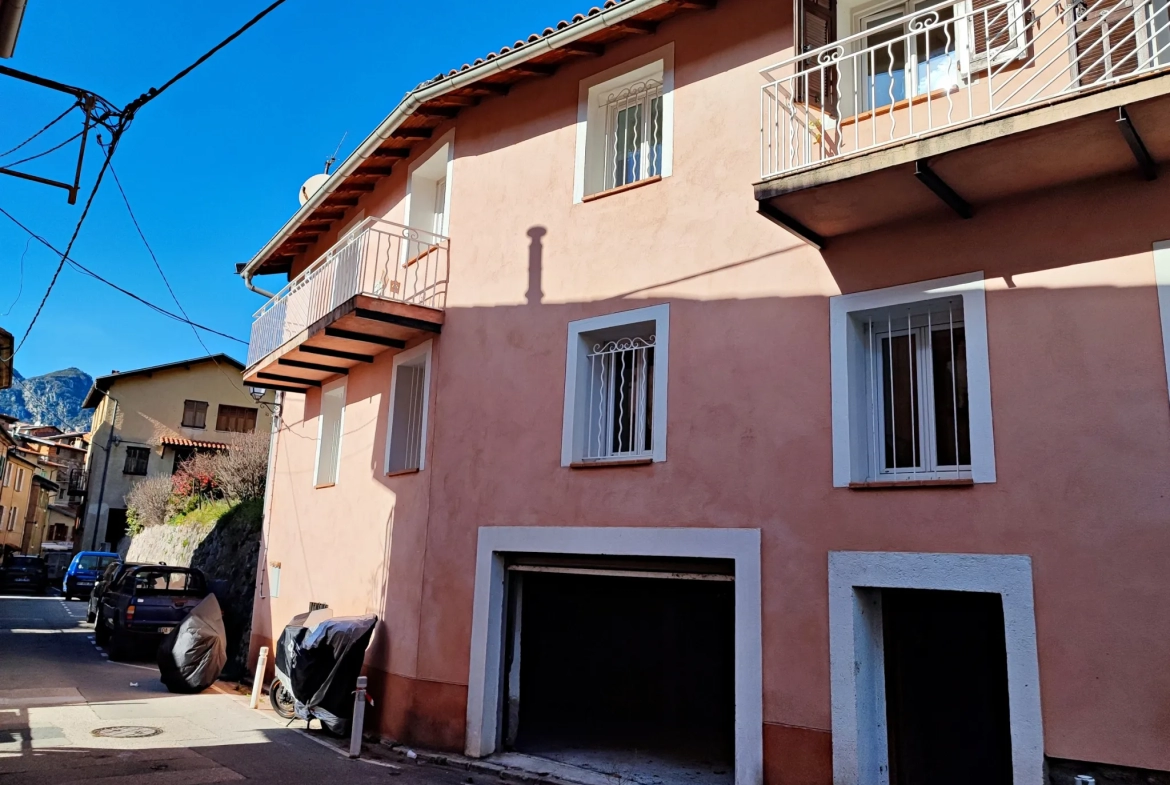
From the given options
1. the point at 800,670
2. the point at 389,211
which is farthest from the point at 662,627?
the point at 389,211

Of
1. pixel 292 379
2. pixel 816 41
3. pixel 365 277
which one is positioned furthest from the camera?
pixel 292 379

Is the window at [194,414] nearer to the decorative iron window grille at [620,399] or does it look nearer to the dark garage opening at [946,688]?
the decorative iron window grille at [620,399]

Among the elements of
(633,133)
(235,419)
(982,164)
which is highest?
(235,419)

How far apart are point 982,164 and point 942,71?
1.64 metres

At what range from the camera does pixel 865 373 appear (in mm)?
7211

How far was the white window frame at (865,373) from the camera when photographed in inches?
250

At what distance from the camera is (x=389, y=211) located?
12.8m

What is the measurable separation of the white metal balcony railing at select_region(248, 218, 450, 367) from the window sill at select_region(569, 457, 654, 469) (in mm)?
3281

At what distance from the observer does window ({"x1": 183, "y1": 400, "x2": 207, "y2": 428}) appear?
135ft

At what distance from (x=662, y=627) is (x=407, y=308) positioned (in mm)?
5219

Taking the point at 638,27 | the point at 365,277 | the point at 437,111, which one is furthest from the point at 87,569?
the point at 638,27

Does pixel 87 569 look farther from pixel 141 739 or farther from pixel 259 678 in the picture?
pixel 141 739

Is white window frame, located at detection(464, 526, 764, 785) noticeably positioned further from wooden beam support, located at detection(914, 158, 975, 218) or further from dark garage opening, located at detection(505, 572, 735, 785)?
wooden beam support, located at detection(914, 158, 975, 218)

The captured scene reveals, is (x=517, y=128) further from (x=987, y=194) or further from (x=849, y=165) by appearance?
(x=987, y=194)
